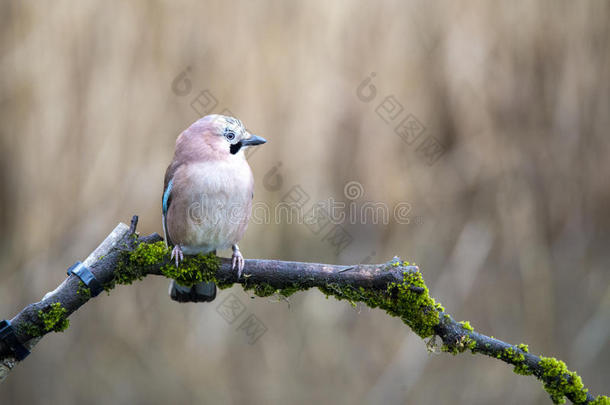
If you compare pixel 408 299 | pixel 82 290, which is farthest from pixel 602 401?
pixel 82 290

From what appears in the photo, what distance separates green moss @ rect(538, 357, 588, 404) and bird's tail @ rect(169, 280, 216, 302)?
3.71 ft

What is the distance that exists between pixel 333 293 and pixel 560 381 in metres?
0.56

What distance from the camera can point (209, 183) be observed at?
1967 mm

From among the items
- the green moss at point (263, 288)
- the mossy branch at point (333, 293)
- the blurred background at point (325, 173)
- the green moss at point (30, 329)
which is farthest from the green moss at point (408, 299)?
the blurred background at point (325, 173)

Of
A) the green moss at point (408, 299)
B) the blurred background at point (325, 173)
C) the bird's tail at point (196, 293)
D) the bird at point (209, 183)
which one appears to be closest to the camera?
the green moss at point (408, 299)

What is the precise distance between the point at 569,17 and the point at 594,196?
118 centimetres

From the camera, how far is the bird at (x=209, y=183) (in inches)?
77.8

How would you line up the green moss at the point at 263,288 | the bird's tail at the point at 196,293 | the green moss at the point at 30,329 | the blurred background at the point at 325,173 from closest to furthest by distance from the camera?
the green moss at the point at 30,329
the green moss at the point at 263,288
the bird's tail at the point at 196,293
the blurred background at the point at 325,173

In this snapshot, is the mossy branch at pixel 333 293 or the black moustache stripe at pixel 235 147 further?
the black moustache stripe at pixel 235 147

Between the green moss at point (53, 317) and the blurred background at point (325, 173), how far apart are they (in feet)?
6.78

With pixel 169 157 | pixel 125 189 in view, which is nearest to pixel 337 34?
pixel 169 157

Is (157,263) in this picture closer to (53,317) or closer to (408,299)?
(53,317)

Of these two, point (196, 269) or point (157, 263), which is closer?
point (157, 263)

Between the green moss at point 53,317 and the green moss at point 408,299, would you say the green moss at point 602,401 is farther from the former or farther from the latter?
the green moss at point 53,317
